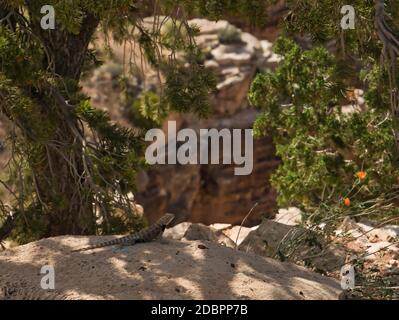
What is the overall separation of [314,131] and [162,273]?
5.42 meters

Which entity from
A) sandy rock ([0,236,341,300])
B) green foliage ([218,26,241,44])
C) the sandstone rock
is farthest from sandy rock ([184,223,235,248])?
green foliage ([218,26,241,44])

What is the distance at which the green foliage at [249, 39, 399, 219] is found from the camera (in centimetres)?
895

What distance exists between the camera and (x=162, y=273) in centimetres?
449

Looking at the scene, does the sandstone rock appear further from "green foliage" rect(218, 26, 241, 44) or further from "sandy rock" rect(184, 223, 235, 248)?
"green foliage" rect(218, 26, 241, 44)

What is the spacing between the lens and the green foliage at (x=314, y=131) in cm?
895

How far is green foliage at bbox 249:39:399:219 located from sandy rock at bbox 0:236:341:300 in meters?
4.12

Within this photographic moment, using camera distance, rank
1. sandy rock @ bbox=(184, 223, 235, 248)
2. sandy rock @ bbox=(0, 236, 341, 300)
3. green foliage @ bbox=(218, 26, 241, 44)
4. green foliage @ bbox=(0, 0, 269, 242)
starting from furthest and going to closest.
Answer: green foliage @ bbox=(218, 26, 241, 44) < sandy rock @ bbox=(184, 223, 235, 248) < green foliage @ bbox=(0, 0, 269, 242) < sandy rock @ bbox=(0, 236, 341, 300)

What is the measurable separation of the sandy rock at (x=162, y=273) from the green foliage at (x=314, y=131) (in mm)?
4116

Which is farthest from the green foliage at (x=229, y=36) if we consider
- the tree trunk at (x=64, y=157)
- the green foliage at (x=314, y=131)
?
the tree trunk at (x=64, y=157)

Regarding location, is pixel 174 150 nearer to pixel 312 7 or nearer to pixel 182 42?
pixel 182 42

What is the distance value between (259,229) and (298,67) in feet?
10.1

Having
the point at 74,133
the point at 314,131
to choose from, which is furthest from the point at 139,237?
the point at 314,131

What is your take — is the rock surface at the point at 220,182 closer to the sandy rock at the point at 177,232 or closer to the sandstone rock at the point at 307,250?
the sandy rock at the point at 177,232

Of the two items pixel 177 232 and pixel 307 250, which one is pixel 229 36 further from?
pixel 307 250
